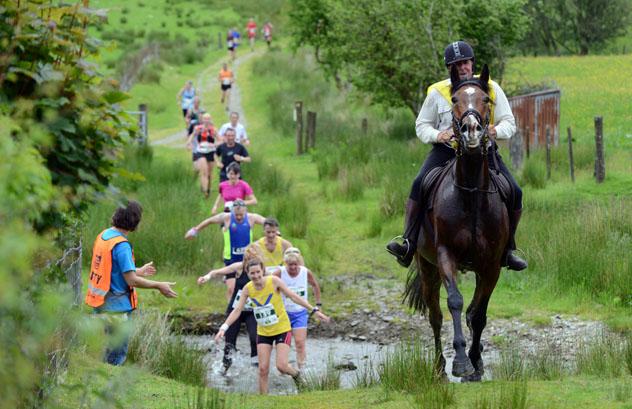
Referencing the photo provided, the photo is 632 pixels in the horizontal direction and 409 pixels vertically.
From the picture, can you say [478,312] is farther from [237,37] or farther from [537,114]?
[237,37]

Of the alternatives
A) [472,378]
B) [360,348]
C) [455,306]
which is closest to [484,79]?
[455,306]

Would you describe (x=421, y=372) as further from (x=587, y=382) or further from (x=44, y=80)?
(x=44, y=80)

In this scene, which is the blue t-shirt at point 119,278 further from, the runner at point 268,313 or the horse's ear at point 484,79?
the horse's ear at point 484,79

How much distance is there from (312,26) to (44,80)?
105 feet

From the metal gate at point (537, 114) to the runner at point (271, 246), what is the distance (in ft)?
41.0

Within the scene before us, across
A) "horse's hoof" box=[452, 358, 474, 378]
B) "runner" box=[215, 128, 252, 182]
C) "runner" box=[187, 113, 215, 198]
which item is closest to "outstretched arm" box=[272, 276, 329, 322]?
"horse's hoof" box=[452, 358, 474, 378]

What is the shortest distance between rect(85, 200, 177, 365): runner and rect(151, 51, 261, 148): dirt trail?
73.0 ft

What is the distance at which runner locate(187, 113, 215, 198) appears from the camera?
72.0 ft

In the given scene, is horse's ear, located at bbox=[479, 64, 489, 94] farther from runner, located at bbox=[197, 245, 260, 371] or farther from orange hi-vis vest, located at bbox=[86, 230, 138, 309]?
runner, located at bbox=[197, 245, 260, 371]

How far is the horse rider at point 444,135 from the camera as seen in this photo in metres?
9.45

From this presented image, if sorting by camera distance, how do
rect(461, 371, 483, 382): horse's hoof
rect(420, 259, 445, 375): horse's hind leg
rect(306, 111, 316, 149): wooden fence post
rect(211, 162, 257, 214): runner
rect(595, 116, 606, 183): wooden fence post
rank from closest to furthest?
rect(461, 371, 483, 382): horse's hoof
rect(420, 259, 445, 375): horse's hind leg
rect(211, 162, 257, 214): runner
rect(595, 116, 606, 183): wooden fence post
rect(306, 111, 316, 149): wooden fence post

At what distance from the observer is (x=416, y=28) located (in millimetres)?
25609

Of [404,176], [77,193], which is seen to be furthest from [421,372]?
[404,176]

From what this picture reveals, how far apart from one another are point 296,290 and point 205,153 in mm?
10128
